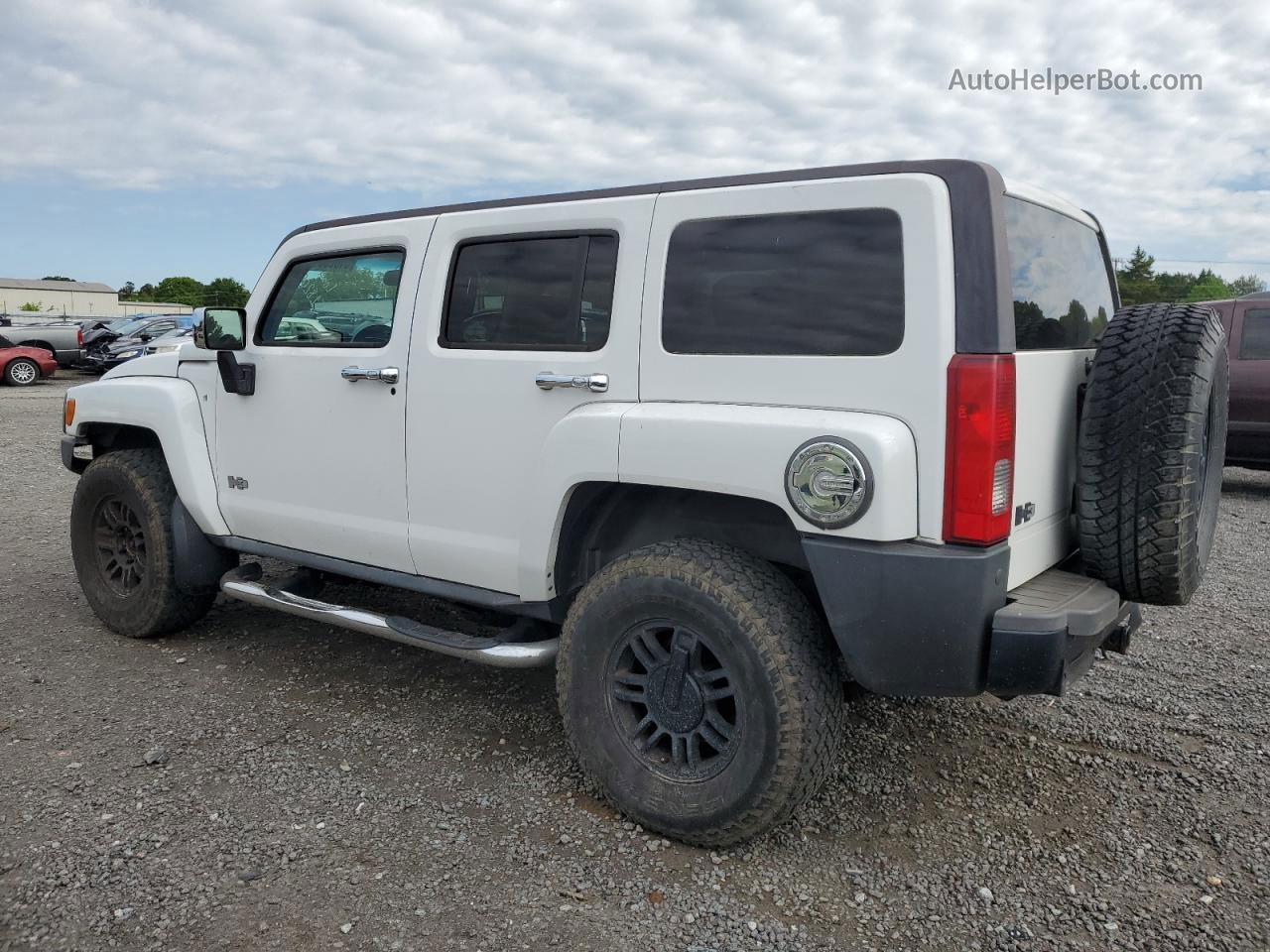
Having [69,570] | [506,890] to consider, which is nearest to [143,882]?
[506,890]

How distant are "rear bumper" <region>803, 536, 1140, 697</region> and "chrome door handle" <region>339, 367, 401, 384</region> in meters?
1.79

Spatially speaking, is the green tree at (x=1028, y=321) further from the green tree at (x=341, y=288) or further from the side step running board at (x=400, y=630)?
the green tree at (x=341, y=288)

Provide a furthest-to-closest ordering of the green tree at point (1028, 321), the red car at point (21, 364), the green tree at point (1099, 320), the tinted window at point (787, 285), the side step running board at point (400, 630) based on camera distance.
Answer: the red car at point (21, 364)
the green tree at point (1099, 320)
the side step running board at point (400, 630)
the green tree at point (1028, 321)
the tinted window at point (787, 285)

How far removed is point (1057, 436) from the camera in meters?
3.08

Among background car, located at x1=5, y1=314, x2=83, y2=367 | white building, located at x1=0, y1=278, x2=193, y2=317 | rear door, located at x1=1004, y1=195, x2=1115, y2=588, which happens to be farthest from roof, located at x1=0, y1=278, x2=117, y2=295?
rear door, located at x1=1004, y1=195, x2=1115, y2=588

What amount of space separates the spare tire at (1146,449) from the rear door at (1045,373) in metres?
0.10

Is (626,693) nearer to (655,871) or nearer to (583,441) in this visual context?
(655,871)

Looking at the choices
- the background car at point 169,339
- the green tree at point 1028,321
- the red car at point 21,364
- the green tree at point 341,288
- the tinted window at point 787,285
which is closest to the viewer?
the tinted window at point 787,285

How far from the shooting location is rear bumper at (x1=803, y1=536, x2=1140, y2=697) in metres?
2.63

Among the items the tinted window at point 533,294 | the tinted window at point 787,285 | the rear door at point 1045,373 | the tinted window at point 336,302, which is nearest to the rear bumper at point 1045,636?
the rear door at point 1045,373

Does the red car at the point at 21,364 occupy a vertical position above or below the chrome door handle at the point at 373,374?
below

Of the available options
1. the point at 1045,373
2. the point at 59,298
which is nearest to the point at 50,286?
the point at 59,298

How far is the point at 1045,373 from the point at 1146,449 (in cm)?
35

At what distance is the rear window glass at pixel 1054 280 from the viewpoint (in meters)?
2.94
